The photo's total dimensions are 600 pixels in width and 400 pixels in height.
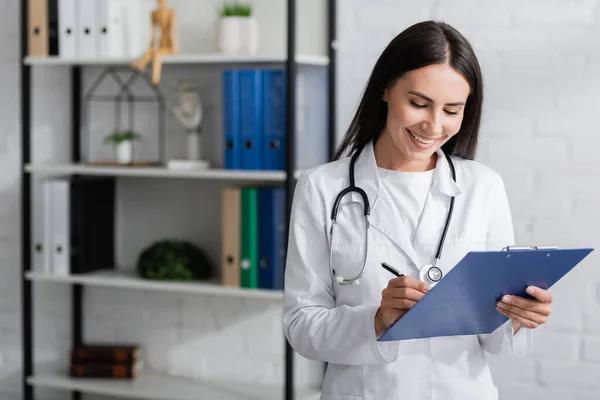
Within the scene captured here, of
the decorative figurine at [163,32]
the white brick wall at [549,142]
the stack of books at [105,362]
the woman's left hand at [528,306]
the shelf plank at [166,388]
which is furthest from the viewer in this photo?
the stack of books at [105,362]

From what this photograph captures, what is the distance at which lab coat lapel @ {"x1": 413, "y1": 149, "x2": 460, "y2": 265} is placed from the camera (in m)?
1.62

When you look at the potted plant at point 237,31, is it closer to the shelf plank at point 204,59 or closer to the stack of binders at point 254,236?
the shelf plank at point 204,59

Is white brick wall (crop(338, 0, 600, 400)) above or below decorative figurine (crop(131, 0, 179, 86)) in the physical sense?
below

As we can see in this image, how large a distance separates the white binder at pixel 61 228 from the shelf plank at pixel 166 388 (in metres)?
0.39

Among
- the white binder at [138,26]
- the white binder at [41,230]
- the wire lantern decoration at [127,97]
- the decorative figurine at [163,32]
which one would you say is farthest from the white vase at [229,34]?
the white binder at [41,230]

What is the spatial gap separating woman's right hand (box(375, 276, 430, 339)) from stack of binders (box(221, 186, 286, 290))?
1234mm

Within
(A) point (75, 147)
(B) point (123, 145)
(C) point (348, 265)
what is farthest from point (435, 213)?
(A) point (75, 147)

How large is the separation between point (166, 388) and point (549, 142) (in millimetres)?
1462

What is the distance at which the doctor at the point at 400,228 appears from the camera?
156 centimetres

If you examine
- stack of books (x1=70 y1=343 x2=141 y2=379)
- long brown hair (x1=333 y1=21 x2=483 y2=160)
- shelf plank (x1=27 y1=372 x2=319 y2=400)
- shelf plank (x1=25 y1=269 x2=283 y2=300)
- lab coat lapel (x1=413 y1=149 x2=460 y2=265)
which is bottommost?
shelf plank (x1=27 y1=372 x2=319 y2=400)

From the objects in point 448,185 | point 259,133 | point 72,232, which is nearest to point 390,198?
point 448,185

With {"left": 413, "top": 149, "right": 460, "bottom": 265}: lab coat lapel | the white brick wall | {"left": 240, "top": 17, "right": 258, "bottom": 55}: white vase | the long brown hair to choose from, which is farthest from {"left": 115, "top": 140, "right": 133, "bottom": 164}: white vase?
{"left": 413, "top": 149, "right": 460, "bottom": 265}: lab coat lapel

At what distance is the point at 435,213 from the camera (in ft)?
5.40

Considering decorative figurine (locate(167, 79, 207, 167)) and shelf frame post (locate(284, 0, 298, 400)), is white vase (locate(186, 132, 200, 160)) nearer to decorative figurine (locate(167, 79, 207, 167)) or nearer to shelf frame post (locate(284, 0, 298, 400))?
decorative figurine (locate(167, 79, 207, 167))
